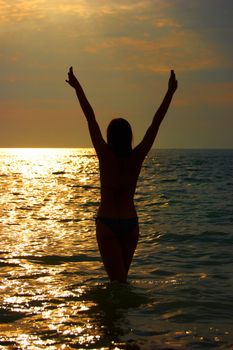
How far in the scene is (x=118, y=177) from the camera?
5945 mm

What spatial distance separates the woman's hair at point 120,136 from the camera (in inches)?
226

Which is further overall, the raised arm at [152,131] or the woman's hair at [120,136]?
the raised arm at [152,131]

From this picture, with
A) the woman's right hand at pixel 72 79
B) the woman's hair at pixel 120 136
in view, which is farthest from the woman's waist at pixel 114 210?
the woman's right hand at pixel 72 79

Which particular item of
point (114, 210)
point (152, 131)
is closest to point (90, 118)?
point (152, 131)

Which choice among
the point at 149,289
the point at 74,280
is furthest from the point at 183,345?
the point at 74,280

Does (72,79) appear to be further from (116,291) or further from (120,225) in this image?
(116,291)

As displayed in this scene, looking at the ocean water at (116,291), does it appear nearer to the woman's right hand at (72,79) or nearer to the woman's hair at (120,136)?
the woman's hair at (120,136)

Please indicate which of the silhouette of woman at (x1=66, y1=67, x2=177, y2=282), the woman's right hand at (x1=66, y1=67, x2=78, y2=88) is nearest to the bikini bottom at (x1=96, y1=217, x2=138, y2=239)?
the silhouette of woman at (x1=66, y1=67, x2=177, y2=282)

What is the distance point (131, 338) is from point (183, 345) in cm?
51

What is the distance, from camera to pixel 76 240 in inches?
491

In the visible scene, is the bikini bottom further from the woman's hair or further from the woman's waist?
the woman's hair

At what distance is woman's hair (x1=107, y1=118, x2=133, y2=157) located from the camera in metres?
5.73

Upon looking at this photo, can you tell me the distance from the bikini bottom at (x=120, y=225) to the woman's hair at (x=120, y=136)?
27.5 inches

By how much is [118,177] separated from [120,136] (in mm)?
450
